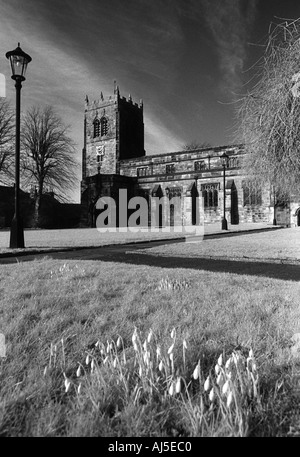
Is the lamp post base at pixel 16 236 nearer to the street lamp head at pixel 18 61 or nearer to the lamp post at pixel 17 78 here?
the lamp post at pixel 17 78

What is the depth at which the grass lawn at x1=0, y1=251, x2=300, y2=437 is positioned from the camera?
1270mm

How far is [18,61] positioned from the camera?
9766mm

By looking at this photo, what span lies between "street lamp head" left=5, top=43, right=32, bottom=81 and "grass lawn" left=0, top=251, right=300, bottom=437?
8.31 m

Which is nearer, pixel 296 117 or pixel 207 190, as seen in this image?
pixel 296 117

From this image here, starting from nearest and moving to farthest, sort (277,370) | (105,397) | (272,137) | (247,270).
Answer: (105,397)
(277,370)
(272,137)
(247,270)

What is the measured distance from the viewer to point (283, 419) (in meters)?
1.30

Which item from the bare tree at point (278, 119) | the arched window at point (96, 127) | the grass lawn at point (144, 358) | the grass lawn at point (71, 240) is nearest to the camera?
the grass lawn at point (144, 358)

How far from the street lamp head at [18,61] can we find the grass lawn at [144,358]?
27.3ft

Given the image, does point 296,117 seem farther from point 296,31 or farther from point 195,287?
point 195,287

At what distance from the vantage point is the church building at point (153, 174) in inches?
1532

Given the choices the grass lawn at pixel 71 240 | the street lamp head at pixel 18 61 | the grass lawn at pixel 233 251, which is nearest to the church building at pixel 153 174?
the grass lawn at pixel 71 240

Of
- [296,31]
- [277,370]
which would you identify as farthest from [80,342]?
[296,31]

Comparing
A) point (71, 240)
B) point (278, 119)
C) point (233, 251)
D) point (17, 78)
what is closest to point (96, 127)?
point (71, 240)

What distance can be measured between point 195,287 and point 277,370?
2336 millimetres
